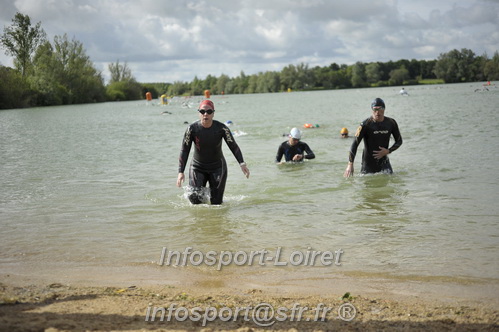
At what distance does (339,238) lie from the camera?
264 inches

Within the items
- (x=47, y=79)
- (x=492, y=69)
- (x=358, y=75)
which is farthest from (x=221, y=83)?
(x=47, y=79)

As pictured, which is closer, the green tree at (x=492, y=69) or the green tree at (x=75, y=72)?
the green tree at (x=75, y=72)

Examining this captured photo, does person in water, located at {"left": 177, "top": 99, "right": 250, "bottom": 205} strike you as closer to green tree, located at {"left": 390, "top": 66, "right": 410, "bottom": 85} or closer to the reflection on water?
the reflection on water

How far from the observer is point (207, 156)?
865 centimetres

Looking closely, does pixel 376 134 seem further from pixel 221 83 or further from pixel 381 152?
pixel 221 83

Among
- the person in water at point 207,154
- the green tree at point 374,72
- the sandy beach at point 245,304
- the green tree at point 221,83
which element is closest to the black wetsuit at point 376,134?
the person in water at point 207,154

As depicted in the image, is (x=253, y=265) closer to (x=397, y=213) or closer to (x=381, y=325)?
(x=381, y=325)

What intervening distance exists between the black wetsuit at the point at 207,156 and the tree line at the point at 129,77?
69.8 m

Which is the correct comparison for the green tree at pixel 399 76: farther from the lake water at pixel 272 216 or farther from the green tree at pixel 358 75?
the lake water at pixel 272 216

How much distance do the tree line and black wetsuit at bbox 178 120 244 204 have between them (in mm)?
69773

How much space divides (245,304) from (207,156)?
4.62m

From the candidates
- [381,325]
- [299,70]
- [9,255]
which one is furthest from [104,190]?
[299,70]

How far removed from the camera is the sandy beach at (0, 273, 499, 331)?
3727 mm

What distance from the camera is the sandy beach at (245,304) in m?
3.73
